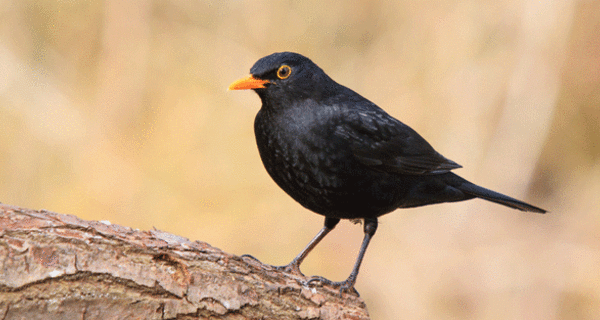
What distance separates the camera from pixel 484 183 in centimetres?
695

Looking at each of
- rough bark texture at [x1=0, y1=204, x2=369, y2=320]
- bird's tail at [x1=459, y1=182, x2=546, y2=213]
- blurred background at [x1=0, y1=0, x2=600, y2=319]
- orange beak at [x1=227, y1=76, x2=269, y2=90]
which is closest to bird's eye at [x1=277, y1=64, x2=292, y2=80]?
orange beak at [x1=227, y1=76, x2=269, y2=90]

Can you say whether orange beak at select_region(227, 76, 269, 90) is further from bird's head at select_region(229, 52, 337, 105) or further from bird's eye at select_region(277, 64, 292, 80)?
bird's eye at select_region(277, 64, 292, 80)

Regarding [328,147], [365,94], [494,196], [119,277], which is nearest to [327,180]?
[328,147]

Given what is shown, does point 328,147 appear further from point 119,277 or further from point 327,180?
point 119,277

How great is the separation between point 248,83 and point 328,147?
68 centimetres

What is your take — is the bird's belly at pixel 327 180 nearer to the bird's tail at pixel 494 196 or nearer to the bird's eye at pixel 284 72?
the bird's eye at pixel 284 72

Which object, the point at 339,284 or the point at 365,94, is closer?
the point at 339,284

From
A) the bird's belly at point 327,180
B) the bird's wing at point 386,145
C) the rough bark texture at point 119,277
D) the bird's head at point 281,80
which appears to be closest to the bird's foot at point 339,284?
the rough bark texture at point 119,277

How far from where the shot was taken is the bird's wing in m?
3.65

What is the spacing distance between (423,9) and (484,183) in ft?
7.96

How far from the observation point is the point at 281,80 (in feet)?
12.0

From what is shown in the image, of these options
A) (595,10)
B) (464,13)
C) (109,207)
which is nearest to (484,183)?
(464,13)

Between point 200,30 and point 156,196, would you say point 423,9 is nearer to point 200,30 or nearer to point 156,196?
point 200,30

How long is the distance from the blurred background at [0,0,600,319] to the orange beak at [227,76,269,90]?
3611mm
